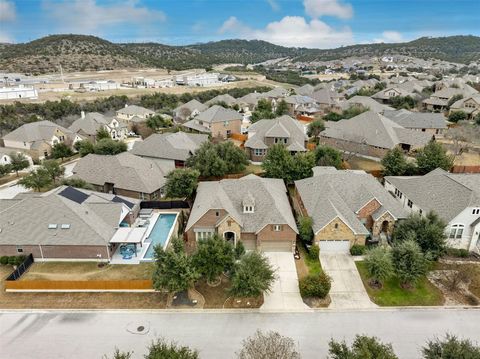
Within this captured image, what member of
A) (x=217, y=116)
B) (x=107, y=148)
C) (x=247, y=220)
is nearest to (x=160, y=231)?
(x=247, y=220)

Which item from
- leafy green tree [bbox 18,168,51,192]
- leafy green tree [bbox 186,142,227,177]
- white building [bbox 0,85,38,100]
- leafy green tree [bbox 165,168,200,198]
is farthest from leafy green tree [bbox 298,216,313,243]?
white building [bbox 0,85,38,100]

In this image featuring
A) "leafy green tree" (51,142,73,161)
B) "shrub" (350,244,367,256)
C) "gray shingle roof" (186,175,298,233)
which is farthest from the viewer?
"leafy green tree" (51,142,73,161)

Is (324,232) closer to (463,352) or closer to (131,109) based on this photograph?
(463,352)

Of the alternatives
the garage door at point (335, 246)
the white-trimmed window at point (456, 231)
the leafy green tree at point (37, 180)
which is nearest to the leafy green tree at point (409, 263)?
the garage door at point (335, 246)

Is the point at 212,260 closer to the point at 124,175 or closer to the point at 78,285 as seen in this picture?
the point at 78,285

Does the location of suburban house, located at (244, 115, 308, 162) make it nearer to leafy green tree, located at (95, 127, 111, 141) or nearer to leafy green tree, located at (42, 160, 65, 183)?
leafy green tree, located at (42, 160, 65, 183)

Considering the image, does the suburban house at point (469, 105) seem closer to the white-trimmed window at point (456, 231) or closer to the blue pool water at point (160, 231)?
the white-trimmed window at point (456, 231)
